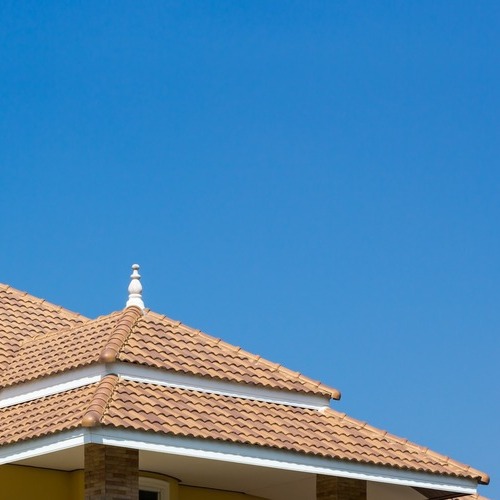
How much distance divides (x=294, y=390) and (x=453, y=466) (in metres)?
2.91

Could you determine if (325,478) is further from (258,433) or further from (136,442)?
(136,442)

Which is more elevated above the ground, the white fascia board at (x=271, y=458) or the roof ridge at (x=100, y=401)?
the roof ridge at (x=100, y=401)

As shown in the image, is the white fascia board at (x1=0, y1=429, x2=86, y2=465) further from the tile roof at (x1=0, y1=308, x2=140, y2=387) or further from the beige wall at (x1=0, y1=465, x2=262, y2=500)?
the tile roof at (x1=0, y1=308, x2=140, y2=387)

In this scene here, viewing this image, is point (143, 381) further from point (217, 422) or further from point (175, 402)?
point (217, 422)

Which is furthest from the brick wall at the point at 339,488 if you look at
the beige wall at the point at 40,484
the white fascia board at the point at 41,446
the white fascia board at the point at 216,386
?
the white fascia board at the point at 41,446

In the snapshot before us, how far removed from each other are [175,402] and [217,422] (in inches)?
26.5

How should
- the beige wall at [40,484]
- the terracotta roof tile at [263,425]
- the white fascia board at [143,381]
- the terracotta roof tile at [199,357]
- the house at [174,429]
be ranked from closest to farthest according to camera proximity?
the house at [174,429], the terracotta roof tile at [263,425], the white fascia board at [143,381], the beige wall at [40,484], the terracotta roof tile at [199,357]

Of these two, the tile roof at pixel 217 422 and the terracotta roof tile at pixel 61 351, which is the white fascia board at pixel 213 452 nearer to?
the tile roof at pixel 217 422

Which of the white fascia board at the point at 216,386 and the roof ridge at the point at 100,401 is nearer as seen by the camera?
the roof ridge at the point at 100,401

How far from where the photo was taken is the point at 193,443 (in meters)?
16.8

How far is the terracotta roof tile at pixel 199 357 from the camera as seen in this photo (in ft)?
60.4

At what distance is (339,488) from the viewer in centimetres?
1914

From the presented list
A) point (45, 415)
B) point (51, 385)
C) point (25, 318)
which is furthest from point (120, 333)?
point (25, 318)

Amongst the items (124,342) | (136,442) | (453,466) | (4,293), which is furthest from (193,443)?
(4,293)
